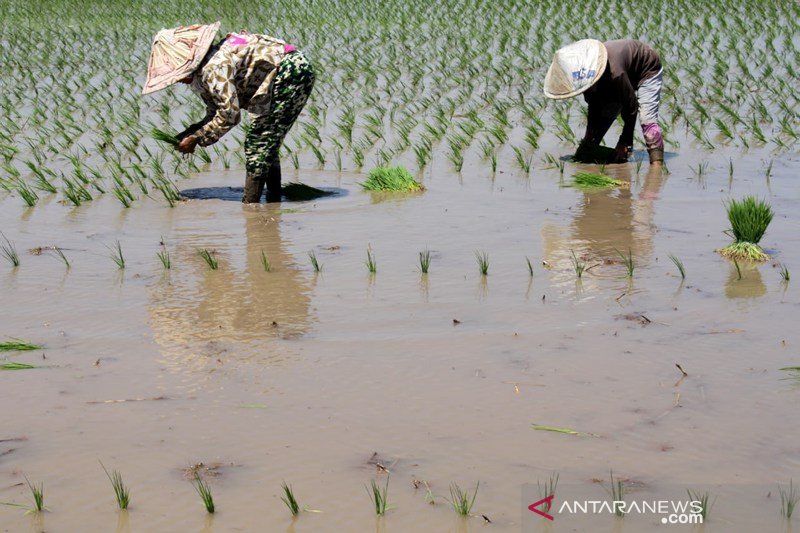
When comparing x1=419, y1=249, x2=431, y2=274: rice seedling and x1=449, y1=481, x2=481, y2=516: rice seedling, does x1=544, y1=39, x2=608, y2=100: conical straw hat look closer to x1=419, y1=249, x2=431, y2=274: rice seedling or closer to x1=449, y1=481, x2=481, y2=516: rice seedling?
x1=419, y1=249, x2=431, y2=274: rice seedling

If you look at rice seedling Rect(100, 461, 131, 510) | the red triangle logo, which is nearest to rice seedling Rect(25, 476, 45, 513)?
rice seedling Rect(100, 461, 131, 510)

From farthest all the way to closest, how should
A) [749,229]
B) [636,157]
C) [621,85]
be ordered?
1. [636,157]
2. [621,85]
3. [749,229]

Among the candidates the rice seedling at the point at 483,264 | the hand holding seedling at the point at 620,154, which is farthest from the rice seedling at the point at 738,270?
the hand holding seedling at the point at 620,154

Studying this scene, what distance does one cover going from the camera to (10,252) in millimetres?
4582

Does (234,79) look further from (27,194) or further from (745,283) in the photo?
(745,283)

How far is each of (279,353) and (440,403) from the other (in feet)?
2.15

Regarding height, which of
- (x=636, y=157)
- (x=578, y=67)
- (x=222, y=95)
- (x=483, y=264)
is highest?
(x=578, y=67)

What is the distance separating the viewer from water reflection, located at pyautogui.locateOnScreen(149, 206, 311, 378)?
133 inches

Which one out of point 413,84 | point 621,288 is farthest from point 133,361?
point 413,84

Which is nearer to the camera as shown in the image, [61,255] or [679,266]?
[679,266]

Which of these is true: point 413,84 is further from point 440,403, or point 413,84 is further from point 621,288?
point 440,403

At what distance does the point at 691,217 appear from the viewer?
17.2 feet

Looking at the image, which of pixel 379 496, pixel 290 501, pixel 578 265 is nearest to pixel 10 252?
pixel 578 265

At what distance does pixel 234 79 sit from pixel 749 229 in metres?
2.51
